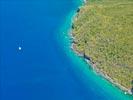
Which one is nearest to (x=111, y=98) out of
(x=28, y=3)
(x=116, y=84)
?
(x=116, y=84)

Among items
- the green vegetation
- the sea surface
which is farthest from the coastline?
the sea surface

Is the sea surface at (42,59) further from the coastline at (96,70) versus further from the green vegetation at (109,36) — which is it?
the green vegetation at (109,36)

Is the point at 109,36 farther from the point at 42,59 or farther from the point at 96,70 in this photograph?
the point at 42,59

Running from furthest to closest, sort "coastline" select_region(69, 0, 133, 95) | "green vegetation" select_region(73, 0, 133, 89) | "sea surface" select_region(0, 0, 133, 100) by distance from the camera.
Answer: "green vegetation" select_region(73, 0, 133, 89), "coastline" select_region(69, 0, 133, 95), "sea surface" select_region(0, 0, 133, 100)

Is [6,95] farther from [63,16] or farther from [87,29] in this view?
[63,16]

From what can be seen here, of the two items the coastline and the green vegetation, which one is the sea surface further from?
the green vegetation

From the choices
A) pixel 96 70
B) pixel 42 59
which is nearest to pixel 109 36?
pixel 96 70
